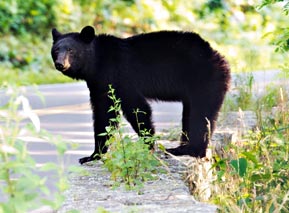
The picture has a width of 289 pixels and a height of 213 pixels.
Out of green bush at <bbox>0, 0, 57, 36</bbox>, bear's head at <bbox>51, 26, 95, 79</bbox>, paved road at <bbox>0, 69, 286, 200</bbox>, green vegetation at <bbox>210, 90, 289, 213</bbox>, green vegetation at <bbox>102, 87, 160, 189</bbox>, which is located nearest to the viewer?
green vegetation at <bbox>210, 90, 289, 213</bbox>

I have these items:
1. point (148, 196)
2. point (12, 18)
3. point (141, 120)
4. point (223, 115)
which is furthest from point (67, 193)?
point (12, 18)

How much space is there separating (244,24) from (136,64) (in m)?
16.7

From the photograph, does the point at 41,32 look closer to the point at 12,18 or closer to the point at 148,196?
the point at 12,18

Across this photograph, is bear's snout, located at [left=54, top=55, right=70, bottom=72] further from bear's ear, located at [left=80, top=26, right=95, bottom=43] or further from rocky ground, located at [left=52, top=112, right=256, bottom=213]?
rocky ground, located at [left=52, top=112, right=256, bottom=213]

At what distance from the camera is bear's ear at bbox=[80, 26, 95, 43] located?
27.5ft

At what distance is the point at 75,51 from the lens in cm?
841

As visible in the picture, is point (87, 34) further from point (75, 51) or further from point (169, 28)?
point (169, 28)

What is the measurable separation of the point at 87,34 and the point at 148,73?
0.62m

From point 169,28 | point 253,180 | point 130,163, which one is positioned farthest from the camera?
point 169,28

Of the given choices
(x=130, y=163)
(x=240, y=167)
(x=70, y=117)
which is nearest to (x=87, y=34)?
(x=130, y=163)

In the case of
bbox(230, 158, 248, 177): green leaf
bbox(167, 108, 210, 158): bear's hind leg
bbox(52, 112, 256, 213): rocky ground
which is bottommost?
bbox(52, 112, 256, 213): rocky ground

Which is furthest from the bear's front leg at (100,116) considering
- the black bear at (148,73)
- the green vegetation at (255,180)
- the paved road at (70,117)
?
the paved road at (70,117)

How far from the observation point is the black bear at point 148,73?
8.07 m

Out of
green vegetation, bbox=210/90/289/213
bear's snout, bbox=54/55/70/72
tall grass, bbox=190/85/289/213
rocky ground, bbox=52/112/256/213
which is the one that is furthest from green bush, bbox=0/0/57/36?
rocky ground, bbox=52/112/256/213
